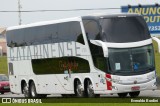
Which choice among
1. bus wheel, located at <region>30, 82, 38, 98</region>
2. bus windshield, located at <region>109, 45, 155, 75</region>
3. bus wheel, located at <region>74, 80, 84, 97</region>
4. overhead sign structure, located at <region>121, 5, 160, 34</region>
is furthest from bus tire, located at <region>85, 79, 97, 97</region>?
overhead sign structure, located at <region>121, 5, 160, 34</region>

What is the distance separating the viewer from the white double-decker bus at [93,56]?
29688 mm

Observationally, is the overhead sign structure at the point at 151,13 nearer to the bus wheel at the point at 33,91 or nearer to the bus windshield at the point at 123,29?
the bus wheel at the point at 33,91

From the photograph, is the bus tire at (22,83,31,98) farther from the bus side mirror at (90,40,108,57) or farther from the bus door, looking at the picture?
the bus side mirror at (90,40,108,57)

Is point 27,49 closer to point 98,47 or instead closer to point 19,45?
point 19,45

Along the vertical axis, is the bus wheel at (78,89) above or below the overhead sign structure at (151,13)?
below

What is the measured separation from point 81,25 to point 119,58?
2.77m

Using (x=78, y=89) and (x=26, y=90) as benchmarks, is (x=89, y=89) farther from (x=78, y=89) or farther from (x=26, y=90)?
(x=26, y=90)

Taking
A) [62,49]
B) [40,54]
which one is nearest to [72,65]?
[62,49]

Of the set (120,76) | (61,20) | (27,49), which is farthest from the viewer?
(27,49)

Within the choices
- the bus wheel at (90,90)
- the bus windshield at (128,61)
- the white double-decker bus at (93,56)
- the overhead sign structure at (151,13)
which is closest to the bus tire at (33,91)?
the white double-decker bus at (93,56)

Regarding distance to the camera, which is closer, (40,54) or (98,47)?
(98,47)

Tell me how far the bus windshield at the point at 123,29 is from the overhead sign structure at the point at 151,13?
1674 inches

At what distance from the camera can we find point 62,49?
32.9 metres

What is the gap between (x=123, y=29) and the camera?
3053 centimetres
